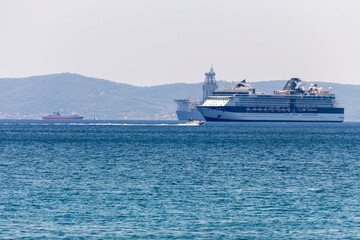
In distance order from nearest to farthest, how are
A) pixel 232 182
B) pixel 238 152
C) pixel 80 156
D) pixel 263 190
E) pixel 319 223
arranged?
pixel 319 223 → pixel 263 190 → pixel 232 182 → pixel 80 156 → pixel 238 152

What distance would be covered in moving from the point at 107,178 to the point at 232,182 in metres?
10.0

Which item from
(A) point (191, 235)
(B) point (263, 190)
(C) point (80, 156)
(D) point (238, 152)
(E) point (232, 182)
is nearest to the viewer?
(A) point (191, 235)

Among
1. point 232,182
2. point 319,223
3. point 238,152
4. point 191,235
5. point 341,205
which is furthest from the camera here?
point 238,152

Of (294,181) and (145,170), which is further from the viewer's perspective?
(145,170)

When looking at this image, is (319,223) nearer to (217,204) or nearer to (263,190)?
(217,204)

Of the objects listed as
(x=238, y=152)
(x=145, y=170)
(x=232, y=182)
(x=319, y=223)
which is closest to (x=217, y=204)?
(x=319, y=223)

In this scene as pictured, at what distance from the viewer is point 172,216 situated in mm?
39906

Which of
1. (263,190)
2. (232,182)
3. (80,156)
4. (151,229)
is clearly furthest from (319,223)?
(80,156)

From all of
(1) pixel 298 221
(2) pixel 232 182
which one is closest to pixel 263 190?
(2) pixel 232 182

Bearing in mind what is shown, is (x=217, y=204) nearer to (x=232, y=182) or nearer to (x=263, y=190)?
(x=263, y=190)

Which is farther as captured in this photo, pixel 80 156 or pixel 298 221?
pixel 80 156

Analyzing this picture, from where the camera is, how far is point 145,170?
65.5 m

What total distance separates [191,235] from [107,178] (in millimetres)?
24004

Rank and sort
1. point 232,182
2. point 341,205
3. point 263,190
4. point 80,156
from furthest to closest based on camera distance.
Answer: point 80,156 < point 232,182 < point 263,190 < point 341,205
